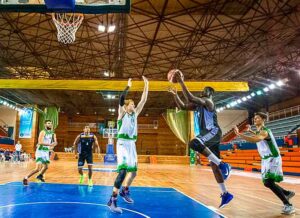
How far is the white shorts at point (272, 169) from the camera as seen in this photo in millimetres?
5055

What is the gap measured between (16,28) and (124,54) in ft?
21.9

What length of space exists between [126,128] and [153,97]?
23.6 metres

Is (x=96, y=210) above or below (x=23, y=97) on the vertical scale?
below

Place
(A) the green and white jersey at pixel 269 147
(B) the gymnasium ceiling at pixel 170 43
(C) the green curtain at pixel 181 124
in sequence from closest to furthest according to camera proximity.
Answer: (A) the green and white jersey at pixel 269 147 → (B) the gymnasium ceiling at pixel 170 43 → (C) the green curtain at pixel 181 124

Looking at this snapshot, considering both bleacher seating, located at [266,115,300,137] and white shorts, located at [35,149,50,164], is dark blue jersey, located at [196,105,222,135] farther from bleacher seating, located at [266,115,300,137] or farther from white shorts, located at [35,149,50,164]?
bleacher seating, located at [266,115,300,137]

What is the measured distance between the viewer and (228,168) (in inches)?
191

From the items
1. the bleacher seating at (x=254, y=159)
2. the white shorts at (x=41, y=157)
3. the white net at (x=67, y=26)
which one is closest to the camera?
the white shorts at (x=41, y=157)

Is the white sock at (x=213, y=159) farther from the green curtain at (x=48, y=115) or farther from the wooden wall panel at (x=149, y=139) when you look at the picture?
the wooden wall panel at (x=149, y=139)

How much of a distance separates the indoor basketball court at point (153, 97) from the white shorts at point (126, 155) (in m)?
0.02

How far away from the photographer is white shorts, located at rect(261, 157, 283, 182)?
5055 millimetres

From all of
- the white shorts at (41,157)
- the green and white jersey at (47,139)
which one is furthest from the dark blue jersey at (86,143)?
the white shorts at (41,157)

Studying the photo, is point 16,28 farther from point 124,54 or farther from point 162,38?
point 162,38

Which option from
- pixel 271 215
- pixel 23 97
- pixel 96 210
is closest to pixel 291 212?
pixel 271 215

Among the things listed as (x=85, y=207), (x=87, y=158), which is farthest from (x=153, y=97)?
(x=85, y=207)
